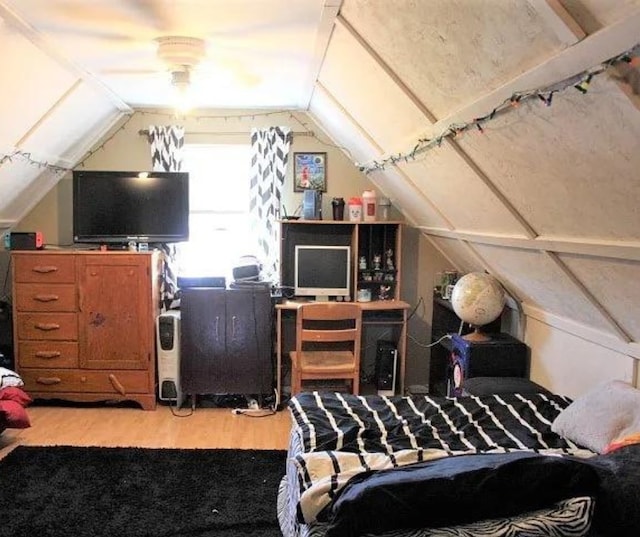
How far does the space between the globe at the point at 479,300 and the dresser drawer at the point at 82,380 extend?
2.29 metres

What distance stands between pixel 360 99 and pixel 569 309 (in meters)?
1.52

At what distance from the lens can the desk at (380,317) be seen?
168 inches

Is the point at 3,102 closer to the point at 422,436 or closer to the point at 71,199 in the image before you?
the point at 71,199

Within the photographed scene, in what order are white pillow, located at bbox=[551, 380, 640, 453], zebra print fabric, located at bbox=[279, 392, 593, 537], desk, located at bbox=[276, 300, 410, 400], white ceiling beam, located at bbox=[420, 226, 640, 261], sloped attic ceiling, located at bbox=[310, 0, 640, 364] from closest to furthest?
sloped attic ceiling, located at bbox=[310, 0, 640, 364] < white ceiling beam, located at bbox=[420, 226, 640, 261] < zebra print fabric, located at bbox=[279, 392, 593, 537] < white pillow, located at bbox=[551, 380, 640, 453] < desk, located at bbox=[276, 300, 410, 400]

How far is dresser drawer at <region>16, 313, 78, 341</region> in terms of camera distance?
4207mm

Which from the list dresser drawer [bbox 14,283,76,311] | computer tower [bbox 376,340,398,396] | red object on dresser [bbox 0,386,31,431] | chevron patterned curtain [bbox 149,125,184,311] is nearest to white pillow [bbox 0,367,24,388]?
red object on dresser [bbox 0,386,31,431]

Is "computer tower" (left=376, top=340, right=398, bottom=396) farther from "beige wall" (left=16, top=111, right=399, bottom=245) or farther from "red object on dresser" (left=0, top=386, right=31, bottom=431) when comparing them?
"red object on dresser" (left=0, top=386, right=31, bottom=431)

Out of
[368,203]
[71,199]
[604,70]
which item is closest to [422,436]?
[604,70]

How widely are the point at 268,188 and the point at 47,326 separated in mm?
1920

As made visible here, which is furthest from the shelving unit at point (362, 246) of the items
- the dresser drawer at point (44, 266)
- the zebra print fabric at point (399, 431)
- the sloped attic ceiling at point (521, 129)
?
the zebra print fabric at point (399, 431)

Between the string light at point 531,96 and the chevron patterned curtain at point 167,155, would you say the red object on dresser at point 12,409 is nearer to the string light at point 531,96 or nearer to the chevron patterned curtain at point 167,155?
the chevron patterned curtain at point 167,155

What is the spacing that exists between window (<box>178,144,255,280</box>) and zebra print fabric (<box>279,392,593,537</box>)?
2.18 m

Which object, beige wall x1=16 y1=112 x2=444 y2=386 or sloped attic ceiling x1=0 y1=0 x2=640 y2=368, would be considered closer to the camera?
sloped attic ceiling x1=0 y1=0 x2=640 y2=368

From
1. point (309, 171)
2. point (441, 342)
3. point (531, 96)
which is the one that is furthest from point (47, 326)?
point (531, 96)
